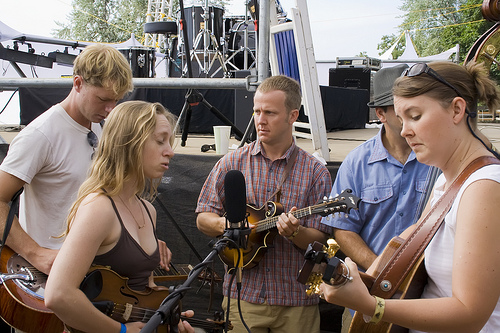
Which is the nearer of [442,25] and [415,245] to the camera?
[415,245]

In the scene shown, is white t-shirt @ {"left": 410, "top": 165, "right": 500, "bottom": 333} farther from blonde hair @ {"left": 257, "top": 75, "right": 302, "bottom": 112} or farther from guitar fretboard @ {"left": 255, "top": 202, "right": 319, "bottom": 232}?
blonde hair @ {"left": 257, "top": 75, "right": 302, "bottom": 112}

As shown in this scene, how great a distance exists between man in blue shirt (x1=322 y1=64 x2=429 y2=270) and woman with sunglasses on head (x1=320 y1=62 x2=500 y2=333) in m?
0.83

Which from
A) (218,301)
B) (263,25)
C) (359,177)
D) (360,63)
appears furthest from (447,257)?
(360,63)

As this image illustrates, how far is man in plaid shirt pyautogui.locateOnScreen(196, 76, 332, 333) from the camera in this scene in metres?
2.89

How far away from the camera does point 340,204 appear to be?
2.54m

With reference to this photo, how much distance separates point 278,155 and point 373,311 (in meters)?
1.71

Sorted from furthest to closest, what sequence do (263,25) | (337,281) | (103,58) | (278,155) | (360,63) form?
(360,63)
(263,25)
(278,155)
(103,58)
(337,281)

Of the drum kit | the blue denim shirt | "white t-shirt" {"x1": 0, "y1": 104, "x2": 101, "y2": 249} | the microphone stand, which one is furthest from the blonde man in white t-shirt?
the drum kit

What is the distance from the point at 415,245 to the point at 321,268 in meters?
0.44

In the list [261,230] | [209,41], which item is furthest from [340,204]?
[209,41]

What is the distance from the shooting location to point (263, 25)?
3621mm

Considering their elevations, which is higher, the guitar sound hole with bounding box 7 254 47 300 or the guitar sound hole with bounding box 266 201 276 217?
the guitar sound hole with bounding box 266 201 276 217

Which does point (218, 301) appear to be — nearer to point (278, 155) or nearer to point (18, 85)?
point (278, 155)

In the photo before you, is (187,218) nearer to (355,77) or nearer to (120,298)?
(120,298)
